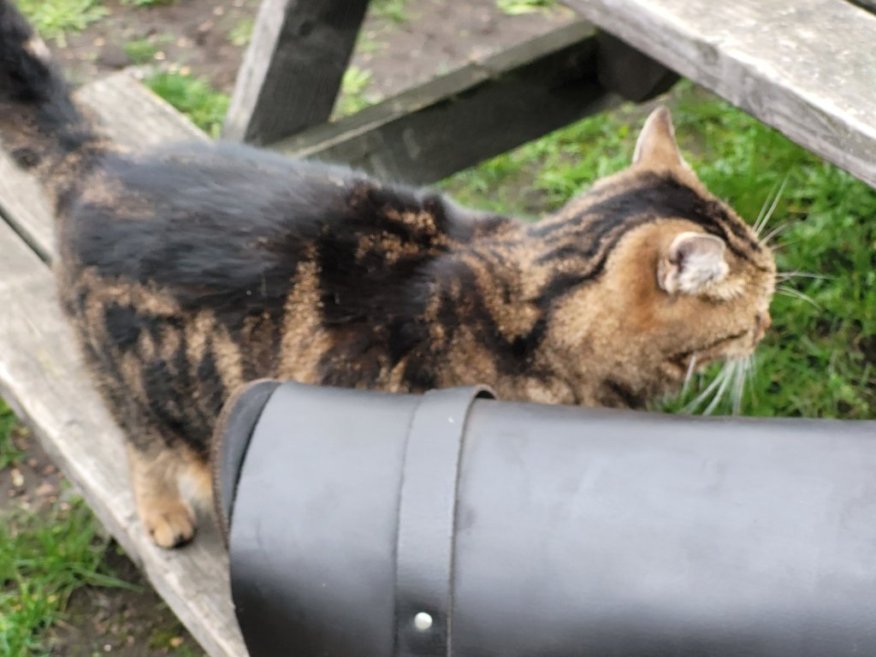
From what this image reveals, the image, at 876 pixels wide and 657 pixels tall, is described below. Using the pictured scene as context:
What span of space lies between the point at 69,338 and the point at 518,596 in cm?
158

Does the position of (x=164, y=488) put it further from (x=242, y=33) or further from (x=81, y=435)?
(x=242, y=33)

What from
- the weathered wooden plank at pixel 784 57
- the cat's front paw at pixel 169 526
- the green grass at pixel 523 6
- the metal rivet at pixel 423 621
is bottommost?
the cat's front paw at pixel 169 526

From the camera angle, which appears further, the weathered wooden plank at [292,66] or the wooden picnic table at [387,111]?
the weathered wooden plank at [292,66]

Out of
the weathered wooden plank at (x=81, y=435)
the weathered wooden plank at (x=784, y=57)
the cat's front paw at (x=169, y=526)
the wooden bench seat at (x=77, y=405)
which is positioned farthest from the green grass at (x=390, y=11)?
the cat's front paw at (x=169, y=526)

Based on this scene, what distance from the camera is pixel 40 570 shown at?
2.44 m

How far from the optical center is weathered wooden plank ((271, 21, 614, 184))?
275cm

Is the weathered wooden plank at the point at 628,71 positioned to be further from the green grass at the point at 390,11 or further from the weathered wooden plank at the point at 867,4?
the green grass at the point at 390,11

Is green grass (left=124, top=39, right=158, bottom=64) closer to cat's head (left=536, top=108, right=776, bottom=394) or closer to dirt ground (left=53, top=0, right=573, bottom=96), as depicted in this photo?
dirt ground (left=53, top=0, right=573, bottom=96)

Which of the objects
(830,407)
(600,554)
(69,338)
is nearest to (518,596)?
(600,554)

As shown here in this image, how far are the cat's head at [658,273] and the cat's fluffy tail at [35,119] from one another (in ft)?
2.85

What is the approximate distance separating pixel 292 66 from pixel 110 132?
497mm

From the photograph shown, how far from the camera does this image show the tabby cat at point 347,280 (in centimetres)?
173

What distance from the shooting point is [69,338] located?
235 centimetres

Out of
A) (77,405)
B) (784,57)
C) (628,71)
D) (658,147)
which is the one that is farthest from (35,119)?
(628,71)
